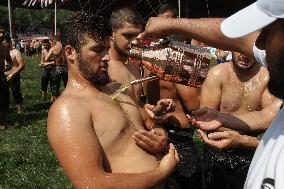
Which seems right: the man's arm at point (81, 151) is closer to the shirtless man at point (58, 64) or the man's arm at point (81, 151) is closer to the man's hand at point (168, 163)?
the man's hand at point (168, 163)

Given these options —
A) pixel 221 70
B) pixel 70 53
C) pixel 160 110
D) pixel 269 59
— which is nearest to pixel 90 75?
pixel 70 53

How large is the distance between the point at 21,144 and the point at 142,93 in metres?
3.79

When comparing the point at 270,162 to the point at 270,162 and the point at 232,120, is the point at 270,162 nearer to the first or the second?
the point at 270,162

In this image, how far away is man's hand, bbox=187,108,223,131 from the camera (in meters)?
2.55

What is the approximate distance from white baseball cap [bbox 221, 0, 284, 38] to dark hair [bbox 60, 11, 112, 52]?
48.2 inches

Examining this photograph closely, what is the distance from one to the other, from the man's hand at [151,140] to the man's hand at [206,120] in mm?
260

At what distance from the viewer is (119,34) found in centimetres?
420

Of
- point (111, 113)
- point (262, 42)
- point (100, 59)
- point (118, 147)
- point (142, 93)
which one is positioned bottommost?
point (142, 93)

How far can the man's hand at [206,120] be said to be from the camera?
255 cm

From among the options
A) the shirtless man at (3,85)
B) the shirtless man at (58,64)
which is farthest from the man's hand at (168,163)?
the shirtless man at (58,64)

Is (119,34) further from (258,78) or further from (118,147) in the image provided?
(118,147)

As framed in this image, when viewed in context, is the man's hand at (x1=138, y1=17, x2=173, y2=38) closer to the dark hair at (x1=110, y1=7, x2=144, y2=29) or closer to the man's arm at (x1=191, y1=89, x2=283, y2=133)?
the man's arm at (x1=191, y1=89, x2=283, y2=133)

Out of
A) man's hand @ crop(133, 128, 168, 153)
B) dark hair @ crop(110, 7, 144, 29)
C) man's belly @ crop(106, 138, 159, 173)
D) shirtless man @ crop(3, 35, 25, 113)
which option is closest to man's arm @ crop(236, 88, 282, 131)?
man's hand @ crop(133, 128, 168, 153)

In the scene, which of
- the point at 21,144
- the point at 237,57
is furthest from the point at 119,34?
the point at 21,144
